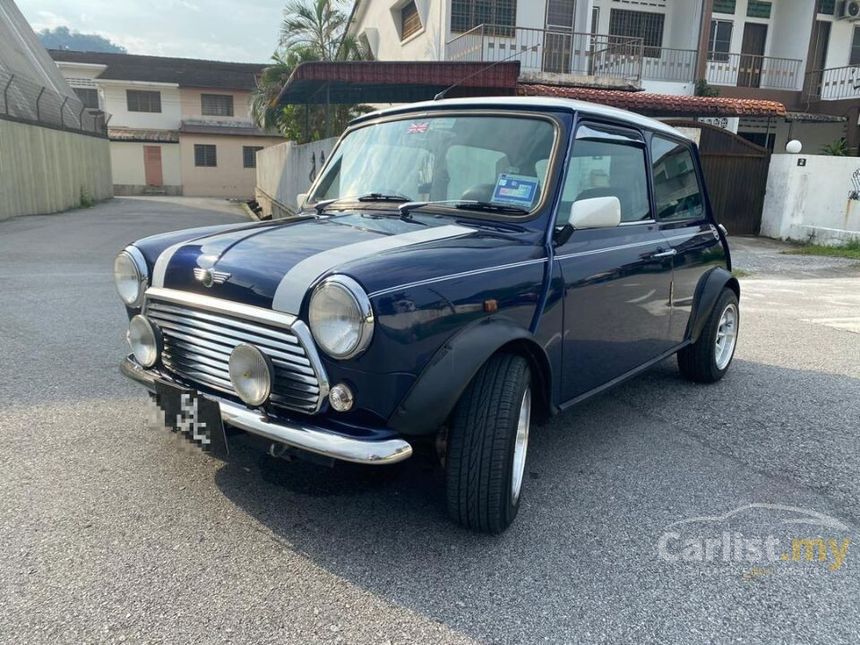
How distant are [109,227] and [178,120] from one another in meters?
25.8

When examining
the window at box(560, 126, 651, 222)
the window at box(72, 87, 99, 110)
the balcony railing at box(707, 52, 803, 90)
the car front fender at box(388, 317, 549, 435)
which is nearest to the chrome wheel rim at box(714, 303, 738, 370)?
the window at box(560, 126, 651, 222)

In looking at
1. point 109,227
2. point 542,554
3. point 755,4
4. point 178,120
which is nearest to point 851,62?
point 755,4

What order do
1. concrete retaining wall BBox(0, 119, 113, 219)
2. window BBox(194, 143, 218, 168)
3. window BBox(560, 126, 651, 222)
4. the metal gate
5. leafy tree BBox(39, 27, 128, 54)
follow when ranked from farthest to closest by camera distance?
1. leafy tree BBox(39, 27, 128, 54)
2. window BBox(194, 143, 218, 168)
3. concrete retaining wall BBox(0, 119, 113, 219)
4. the metal gate
5. window BBox(560, 126, 651, 222)

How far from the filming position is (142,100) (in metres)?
37.8

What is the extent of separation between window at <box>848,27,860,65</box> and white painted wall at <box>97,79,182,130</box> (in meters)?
32.6

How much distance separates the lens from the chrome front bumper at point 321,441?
233cm

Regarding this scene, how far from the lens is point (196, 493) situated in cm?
304

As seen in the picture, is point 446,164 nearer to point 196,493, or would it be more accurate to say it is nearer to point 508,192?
point 508,192

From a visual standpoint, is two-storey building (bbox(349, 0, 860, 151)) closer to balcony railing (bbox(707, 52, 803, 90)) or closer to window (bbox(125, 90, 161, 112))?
balcony railing (bbox(707, 52, 803, 90))

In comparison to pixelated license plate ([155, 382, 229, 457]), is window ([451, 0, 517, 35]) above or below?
above

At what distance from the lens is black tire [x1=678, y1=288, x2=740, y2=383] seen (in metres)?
4.75

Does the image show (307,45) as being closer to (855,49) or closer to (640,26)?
(640,26)

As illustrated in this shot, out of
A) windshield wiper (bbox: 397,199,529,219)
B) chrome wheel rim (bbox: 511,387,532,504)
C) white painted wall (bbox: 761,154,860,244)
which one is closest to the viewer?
chrome wheel rim (bbox: 511,387,532,504)

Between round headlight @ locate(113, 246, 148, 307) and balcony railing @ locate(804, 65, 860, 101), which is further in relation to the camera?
balcony railing @ locate(804, 65, 860, 101)
